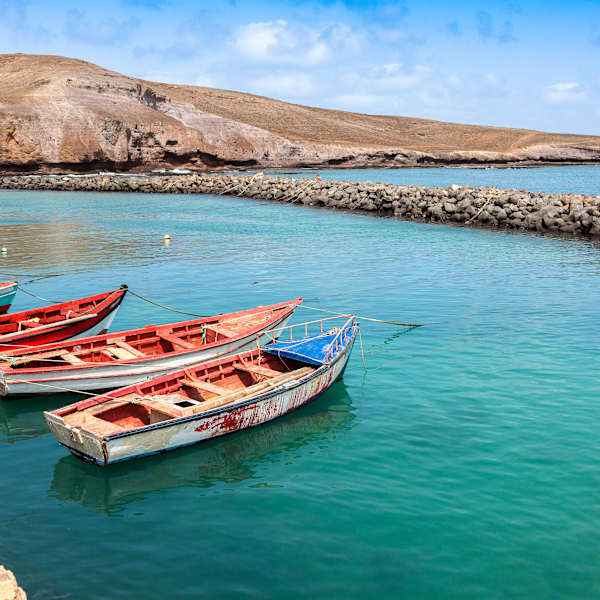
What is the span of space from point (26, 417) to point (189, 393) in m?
3.15

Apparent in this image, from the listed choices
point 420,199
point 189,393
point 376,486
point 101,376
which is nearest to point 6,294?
point 101,376

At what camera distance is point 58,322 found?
1467 cm

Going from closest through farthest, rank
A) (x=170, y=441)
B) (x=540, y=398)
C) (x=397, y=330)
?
(x=170, y=441)
(x=540, y=398)
(x=397, y=330)

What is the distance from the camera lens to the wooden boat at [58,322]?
14.2 meters

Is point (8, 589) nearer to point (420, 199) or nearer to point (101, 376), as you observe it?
point (101, 376)

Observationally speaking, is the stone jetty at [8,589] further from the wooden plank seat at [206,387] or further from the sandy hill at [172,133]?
the sandy hill at [172,133]

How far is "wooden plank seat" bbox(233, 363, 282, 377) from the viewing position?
12.5 meters

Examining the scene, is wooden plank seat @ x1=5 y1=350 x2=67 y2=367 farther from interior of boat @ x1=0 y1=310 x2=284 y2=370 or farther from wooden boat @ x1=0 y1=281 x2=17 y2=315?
wooden boat @ x1=0 y1=281 x2=17 y2=315

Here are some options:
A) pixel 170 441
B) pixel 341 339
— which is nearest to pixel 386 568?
pixel 170 441

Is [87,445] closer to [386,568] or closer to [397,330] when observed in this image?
[386,568]

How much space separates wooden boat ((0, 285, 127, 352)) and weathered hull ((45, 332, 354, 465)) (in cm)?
484

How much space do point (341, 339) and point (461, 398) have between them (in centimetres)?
283

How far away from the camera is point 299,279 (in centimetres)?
2405

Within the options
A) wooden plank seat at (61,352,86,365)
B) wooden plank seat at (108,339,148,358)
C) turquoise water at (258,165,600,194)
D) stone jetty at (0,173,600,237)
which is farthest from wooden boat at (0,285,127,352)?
turquoise water at (258,165,600,194)
